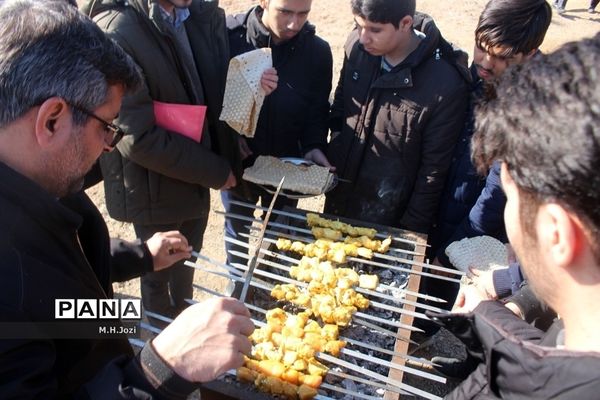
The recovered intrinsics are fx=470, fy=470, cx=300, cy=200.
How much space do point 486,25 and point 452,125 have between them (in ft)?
2.27

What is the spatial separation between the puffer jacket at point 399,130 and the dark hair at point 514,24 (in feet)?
1.24

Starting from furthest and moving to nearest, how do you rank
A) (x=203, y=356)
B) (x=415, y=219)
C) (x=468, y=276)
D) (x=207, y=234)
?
(x=207, y=234)
(x=415, y=219)
(x=468, y=276)
(x=203, y=356)

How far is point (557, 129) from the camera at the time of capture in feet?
3.60

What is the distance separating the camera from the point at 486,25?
3080 mm

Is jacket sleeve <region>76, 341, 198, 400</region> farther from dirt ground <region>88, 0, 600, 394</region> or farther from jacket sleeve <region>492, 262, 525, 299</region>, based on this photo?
dirt ground <region>88, 0, 600, 394</region>

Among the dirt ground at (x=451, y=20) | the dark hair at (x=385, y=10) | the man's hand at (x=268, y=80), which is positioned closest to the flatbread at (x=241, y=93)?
the man's hand at (x=268, y=80)

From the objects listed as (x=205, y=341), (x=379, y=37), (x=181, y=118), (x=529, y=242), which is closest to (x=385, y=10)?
(x=379, y=37)

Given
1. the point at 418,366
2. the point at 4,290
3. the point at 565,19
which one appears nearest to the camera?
the point at 4,290

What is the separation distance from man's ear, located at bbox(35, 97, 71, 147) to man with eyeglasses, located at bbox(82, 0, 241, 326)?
131cm

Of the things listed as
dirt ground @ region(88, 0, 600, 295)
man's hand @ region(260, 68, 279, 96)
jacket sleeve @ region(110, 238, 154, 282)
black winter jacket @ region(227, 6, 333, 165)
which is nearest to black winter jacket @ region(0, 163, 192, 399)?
jacket sleeve @ region(110, 238, 154, 282)

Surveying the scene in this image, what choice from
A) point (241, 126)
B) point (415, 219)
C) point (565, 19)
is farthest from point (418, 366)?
point (565, 19)

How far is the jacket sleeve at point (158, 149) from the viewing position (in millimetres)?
2938

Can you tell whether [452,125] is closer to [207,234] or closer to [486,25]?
[486,25]

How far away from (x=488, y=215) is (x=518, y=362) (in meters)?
1.90
